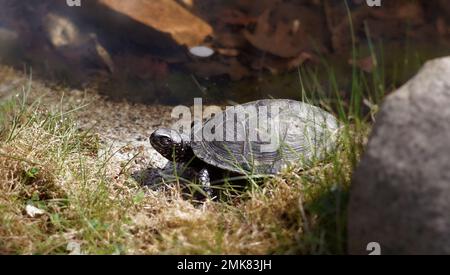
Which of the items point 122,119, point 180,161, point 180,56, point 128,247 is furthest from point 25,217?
point 180,56

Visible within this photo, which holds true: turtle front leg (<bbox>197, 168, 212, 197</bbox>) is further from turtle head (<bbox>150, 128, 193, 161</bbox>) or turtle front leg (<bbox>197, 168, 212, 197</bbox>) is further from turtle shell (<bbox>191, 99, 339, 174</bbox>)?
turtle head (<bbox>150, 128, 193, 161</bbox>)

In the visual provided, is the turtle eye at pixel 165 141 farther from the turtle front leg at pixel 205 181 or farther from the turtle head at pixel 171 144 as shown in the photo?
the turtle front leg at pixel 205 181

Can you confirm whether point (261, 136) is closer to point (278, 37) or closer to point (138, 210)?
point (138, 210)

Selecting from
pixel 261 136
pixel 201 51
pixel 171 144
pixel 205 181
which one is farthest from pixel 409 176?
pixel 201 51

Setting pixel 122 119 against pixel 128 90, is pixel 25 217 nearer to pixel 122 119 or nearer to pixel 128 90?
pixel 122 119

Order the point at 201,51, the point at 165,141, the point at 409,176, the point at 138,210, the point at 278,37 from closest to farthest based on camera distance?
the point at 409,176 → the point at 138,210 → the point at 165,141 → the point at 201,51 → the point at 278,37

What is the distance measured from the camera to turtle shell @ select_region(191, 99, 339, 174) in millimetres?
3389

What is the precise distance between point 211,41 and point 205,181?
259 cm

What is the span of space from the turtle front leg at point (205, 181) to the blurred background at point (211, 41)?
69.1 inches

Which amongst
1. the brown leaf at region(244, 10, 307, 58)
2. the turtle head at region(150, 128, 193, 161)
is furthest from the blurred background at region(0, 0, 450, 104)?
the turtle head at region(150, 128, 193, 161)

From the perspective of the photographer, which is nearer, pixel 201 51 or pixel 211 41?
pixel 201 51

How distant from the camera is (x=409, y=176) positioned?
2006 mm

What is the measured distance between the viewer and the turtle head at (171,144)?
370cm

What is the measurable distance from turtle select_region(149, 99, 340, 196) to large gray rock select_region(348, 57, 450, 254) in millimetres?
1107
